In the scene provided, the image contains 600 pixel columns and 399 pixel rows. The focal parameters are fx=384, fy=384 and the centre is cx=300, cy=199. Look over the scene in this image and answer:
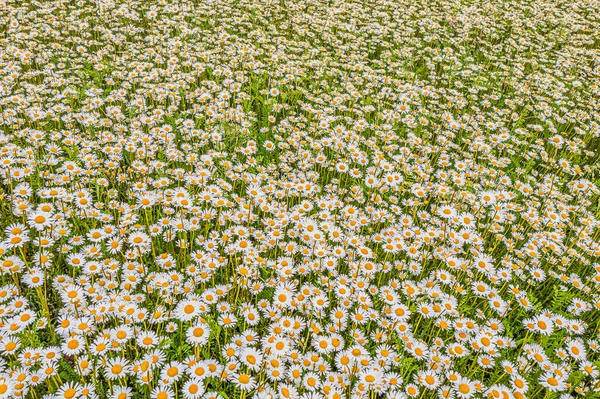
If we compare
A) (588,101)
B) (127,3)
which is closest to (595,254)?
(588,101)

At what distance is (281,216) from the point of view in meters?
3.84

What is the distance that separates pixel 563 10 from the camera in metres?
10.1

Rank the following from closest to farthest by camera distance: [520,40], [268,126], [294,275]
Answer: [294,275] → [268,126] → [520,40]

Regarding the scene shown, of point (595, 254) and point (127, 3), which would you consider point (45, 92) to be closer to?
point (127, 3)

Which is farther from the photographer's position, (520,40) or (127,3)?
(520,40)

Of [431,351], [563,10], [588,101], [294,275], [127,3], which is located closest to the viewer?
[431,351]

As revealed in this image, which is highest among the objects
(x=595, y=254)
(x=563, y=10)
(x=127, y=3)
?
(x=563, y=10)

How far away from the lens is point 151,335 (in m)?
2.78

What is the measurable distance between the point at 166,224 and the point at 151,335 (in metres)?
1.22

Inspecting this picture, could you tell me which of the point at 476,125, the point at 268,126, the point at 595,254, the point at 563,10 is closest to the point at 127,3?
the point at 268,126

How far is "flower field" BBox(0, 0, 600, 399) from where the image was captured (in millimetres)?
2816

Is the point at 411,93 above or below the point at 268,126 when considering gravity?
above

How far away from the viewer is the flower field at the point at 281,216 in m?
2.82

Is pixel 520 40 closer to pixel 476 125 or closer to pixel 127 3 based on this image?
pixel 476 125
